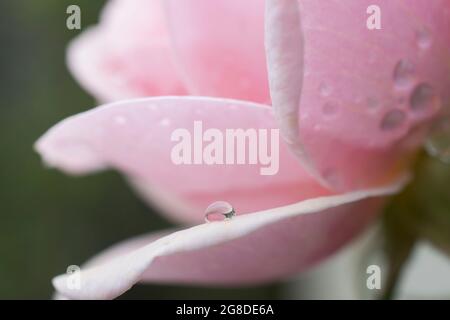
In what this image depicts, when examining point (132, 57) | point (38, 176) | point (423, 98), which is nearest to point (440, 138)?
point (423, 98)

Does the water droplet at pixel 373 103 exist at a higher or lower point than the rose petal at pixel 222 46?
lower

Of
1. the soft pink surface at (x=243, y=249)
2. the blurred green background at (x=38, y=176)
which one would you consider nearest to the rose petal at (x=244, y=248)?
the soft pink surface at (x=243, y=249)

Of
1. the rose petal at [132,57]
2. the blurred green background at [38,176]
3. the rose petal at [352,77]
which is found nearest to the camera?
the rose petal at [352,77]

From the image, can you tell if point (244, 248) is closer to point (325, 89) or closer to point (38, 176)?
point (325, 89)

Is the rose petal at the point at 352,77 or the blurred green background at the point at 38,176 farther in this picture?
the blurred green background at the point at 38,176

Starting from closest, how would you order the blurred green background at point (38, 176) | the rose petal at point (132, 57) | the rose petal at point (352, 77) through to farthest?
1. the rose petal at point (352, 77)
2. the rose petal at point (132, 57)
3. the blurred green background at point (38, 176)

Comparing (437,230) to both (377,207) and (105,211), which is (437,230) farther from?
(105,211)

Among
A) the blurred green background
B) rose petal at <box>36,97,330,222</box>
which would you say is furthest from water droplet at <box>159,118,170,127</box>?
the blurred green background

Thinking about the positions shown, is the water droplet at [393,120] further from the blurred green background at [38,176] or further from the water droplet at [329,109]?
the blurred green background at [38,176]
